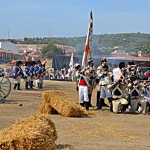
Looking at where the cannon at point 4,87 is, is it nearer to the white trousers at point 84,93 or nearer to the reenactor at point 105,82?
the white trousers at point 84,93

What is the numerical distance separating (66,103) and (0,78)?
19.1 ft

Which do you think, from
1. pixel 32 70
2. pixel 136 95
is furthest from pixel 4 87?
pixel 32 70

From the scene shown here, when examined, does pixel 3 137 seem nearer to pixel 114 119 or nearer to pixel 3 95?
pixel 114 119

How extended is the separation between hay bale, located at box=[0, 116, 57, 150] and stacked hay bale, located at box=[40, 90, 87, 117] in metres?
7.08

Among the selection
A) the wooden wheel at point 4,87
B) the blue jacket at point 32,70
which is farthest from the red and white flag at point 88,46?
the blue jacket at point 32,70

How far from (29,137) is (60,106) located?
7.85m

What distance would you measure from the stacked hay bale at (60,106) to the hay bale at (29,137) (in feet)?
23.2

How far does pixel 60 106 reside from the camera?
15344 millimetres

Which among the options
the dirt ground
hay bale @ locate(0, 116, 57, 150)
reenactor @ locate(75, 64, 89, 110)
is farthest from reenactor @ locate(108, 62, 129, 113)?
hay bale @ locate(0, 116, 57, 150)

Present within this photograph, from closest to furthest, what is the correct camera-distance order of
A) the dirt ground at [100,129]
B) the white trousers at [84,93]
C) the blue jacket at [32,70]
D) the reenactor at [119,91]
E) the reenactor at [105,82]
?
the dirt ground at [100,129] → the reenactor at [119,91] → the white trousers at [84,93] → the reenactor at [105,82] → the blue jacket at [32,70]

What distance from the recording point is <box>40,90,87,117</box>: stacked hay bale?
49.5 ft

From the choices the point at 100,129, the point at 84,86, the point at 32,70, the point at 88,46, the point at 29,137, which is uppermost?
the point at 88,46

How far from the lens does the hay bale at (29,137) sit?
7496 mm

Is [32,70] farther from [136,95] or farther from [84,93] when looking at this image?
[136,95]
